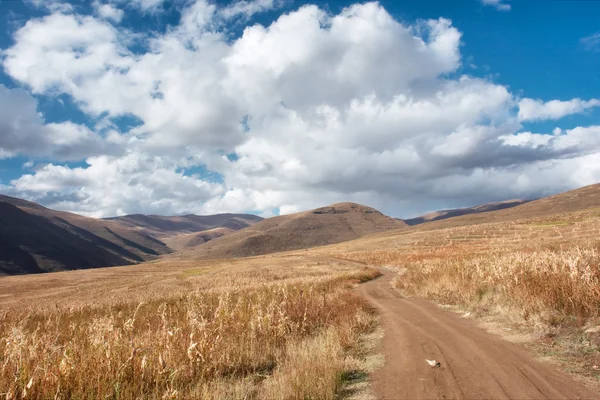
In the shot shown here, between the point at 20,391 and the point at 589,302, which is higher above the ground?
the point at 20,391

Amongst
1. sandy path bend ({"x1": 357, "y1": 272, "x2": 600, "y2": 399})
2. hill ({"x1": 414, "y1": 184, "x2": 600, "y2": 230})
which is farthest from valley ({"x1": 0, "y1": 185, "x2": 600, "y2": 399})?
hill ({"x1": 414, "y1": 184, "x2": 600, "y2": 230})

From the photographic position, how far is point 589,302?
9.24 m

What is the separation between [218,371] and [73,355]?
9.13 ft

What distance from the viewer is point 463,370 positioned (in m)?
7.05

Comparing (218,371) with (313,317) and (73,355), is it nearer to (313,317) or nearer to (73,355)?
(73,355)

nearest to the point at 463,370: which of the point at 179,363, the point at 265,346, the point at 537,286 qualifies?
the point at 265,346

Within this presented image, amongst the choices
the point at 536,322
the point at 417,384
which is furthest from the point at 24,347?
the point at 536,322

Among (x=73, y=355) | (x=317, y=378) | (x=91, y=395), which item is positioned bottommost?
(x=317, y=378)

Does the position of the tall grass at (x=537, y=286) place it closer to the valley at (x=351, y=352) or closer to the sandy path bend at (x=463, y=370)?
the valley at (x=351, y=352)

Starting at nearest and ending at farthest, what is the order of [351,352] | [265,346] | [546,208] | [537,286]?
[351,352]
[265,346]
[537,286]
[546,208]

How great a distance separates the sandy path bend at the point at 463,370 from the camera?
5969 millimetres

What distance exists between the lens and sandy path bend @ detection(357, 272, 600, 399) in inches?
235

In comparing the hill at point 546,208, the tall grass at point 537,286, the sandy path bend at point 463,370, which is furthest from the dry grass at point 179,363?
the hill at point 546,208

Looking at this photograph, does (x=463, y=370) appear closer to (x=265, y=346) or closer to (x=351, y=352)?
(x=351, y=352)
